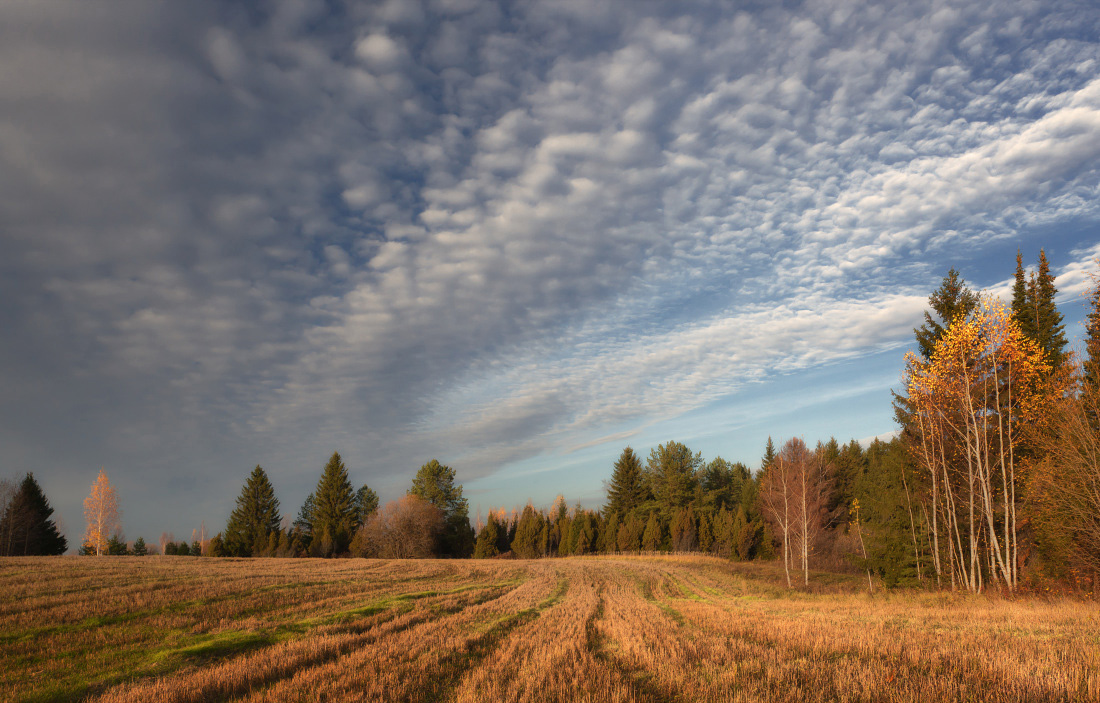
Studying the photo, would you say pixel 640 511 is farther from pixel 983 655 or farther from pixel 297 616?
pixel 983 655

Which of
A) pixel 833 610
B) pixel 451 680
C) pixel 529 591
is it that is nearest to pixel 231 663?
pixel 451 680

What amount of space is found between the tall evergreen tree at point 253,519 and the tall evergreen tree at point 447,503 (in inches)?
810

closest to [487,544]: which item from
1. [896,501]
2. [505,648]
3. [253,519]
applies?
[253,519]

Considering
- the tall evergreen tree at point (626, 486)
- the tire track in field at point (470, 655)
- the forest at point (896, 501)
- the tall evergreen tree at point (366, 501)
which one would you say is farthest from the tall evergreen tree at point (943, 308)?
the tall evergreen tree at point (366, 501)

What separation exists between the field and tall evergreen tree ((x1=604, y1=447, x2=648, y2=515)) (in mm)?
59124

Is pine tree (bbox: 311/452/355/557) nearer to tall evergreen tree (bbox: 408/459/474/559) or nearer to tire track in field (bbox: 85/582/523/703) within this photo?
tall evergreen tree (bbox: 408/459/474/559)

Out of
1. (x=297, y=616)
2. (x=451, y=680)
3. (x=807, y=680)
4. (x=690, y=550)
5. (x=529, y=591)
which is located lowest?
(x=690, y=550)

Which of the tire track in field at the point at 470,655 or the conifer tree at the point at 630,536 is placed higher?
the tire track in field at the point at 470,655

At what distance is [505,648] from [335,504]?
7238 cm

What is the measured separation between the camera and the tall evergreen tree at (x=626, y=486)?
81.7 meters

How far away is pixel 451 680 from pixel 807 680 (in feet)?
21.6

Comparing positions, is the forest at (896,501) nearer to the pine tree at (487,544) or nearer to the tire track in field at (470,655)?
the pine tree at (487,544)

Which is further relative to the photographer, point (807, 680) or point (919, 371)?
point (919, 371)

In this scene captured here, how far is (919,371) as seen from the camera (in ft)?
95.2
